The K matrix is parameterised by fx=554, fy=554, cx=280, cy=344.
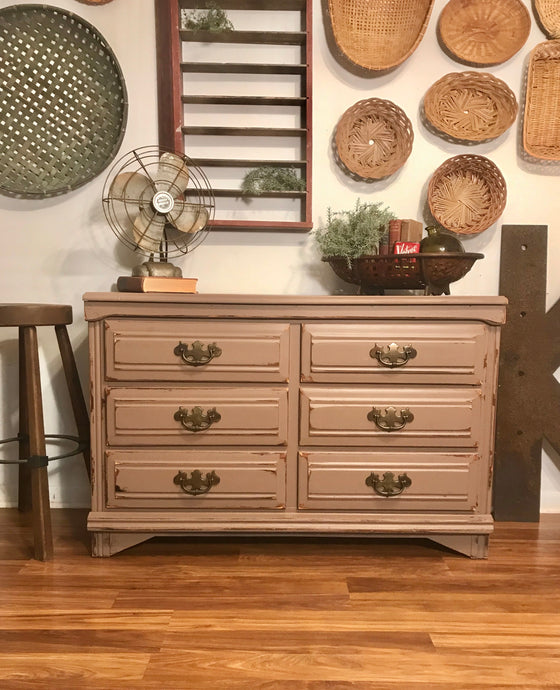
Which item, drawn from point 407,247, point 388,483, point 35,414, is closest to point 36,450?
point 35,414

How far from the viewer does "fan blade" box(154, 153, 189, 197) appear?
204cm

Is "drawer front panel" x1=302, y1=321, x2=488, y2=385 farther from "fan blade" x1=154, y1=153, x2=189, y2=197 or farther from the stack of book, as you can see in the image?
"fan blade" x1=154, y1=153, x2=189, y2=197

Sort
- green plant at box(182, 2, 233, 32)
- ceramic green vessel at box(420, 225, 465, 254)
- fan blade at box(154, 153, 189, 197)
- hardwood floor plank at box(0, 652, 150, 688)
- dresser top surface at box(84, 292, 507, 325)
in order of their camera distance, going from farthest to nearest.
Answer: green plant at box(182, 2, 233, 32)
fan blade at box(154, 153, 189, 197)
ceramic green vessel at box(420, 225, 465, 254)
dresser top surface at box(84, 292, 507, 325)
hardwood floor plank at box(0, 652, 150, 688)

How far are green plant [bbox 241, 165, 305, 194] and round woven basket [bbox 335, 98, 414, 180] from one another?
220 millimetres

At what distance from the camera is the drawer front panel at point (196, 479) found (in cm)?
186

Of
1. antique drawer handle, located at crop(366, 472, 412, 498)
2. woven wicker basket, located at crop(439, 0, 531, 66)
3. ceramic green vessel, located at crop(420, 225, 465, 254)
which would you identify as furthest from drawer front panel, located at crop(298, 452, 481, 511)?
woven wicker basket, located at crop(439, 0, 531, 66)

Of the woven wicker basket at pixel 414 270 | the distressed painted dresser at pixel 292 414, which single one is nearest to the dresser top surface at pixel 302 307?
the distressed painted dresser at pixel 292 414

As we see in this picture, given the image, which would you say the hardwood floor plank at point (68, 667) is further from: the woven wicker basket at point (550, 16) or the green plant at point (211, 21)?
the woven wicker basket at point (550, 16)

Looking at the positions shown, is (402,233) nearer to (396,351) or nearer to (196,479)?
(396,351)

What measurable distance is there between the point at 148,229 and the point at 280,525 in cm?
115

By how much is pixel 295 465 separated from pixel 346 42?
1676 mm

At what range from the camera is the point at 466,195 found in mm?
2316

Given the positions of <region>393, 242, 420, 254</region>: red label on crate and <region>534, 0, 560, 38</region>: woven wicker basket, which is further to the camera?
<region>534, 0, 560, 38</region>: woven wicker basket

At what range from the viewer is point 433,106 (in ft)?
7.43
